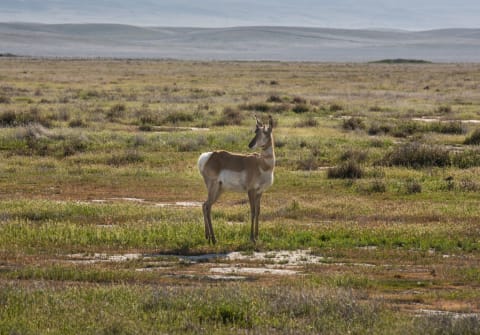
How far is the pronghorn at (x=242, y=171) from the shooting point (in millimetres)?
15578

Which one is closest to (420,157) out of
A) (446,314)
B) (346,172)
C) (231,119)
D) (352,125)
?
(346,172)

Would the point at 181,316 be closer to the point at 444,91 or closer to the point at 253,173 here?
the point at 253,173

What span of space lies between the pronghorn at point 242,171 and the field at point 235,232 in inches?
24.4

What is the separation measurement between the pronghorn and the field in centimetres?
62

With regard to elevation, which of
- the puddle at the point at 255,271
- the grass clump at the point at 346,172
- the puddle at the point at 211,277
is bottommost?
the grass clump at the point at 346,172

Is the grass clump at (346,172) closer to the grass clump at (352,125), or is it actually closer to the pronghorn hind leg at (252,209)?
the pronghorn hind leg at (252,209)

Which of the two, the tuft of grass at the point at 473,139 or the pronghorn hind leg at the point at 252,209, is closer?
the pronghorn hind leg at the point at 252,209

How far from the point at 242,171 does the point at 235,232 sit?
1312mm

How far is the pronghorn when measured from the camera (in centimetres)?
1558

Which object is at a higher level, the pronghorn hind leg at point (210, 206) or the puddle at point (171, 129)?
the pronghorn hind leg at point (210, 206)

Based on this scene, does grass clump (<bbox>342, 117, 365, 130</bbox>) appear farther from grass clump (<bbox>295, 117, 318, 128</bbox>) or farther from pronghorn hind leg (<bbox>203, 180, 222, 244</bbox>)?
pronghorn hind leg (<bbox>203, 180, 222, 244</bbox>)

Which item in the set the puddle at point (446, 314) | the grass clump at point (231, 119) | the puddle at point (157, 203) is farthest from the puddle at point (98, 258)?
the grass clump at point (231, 119)

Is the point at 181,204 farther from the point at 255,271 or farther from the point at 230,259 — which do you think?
the point at 255,271

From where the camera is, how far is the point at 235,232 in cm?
1631
